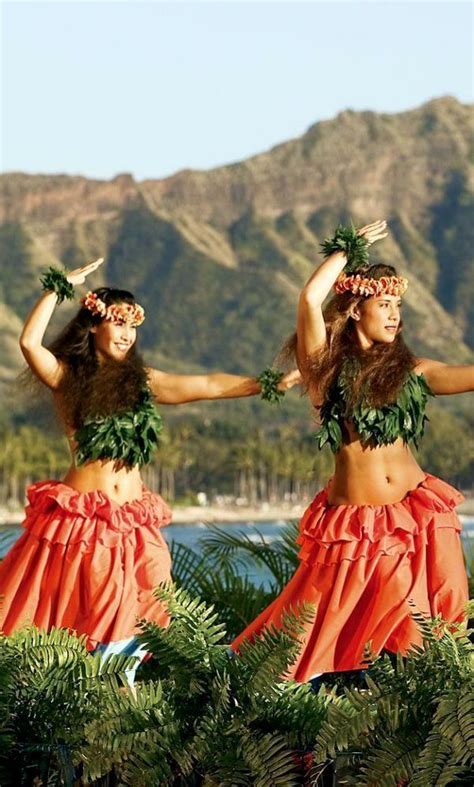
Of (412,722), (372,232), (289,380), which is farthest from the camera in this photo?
(289,380)

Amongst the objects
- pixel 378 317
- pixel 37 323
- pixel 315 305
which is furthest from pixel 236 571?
pixel 315 305

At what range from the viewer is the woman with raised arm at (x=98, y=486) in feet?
19.2

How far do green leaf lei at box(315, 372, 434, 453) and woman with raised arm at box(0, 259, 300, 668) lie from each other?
2.15 feet

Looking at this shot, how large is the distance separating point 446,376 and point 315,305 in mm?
552

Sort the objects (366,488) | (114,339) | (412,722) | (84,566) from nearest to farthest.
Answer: (412,722) < (366,488) < (84,566) < (114,339)

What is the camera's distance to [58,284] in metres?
6.21

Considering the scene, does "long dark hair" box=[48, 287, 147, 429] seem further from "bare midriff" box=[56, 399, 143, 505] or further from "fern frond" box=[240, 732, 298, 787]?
"fern frond" box=[240, 732, 298, 787]

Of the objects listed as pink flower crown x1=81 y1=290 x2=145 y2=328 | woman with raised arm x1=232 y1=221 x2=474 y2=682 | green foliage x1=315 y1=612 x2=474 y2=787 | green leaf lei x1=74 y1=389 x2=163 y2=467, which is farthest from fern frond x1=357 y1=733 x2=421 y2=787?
pink flower crown x1=81 y1=290 x2=145 y2=328

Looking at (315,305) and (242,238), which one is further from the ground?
(242,238)

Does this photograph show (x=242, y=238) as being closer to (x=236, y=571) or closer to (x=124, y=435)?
(x=236, y=571)

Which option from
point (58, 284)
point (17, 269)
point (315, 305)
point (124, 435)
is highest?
Answer: point (17, 269)

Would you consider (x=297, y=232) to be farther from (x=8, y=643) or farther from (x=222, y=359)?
(x=8, y=643)

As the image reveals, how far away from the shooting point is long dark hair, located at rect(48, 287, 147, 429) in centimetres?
620

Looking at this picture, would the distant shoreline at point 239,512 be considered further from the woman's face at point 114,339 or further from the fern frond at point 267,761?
the fern frond at point 267,761
